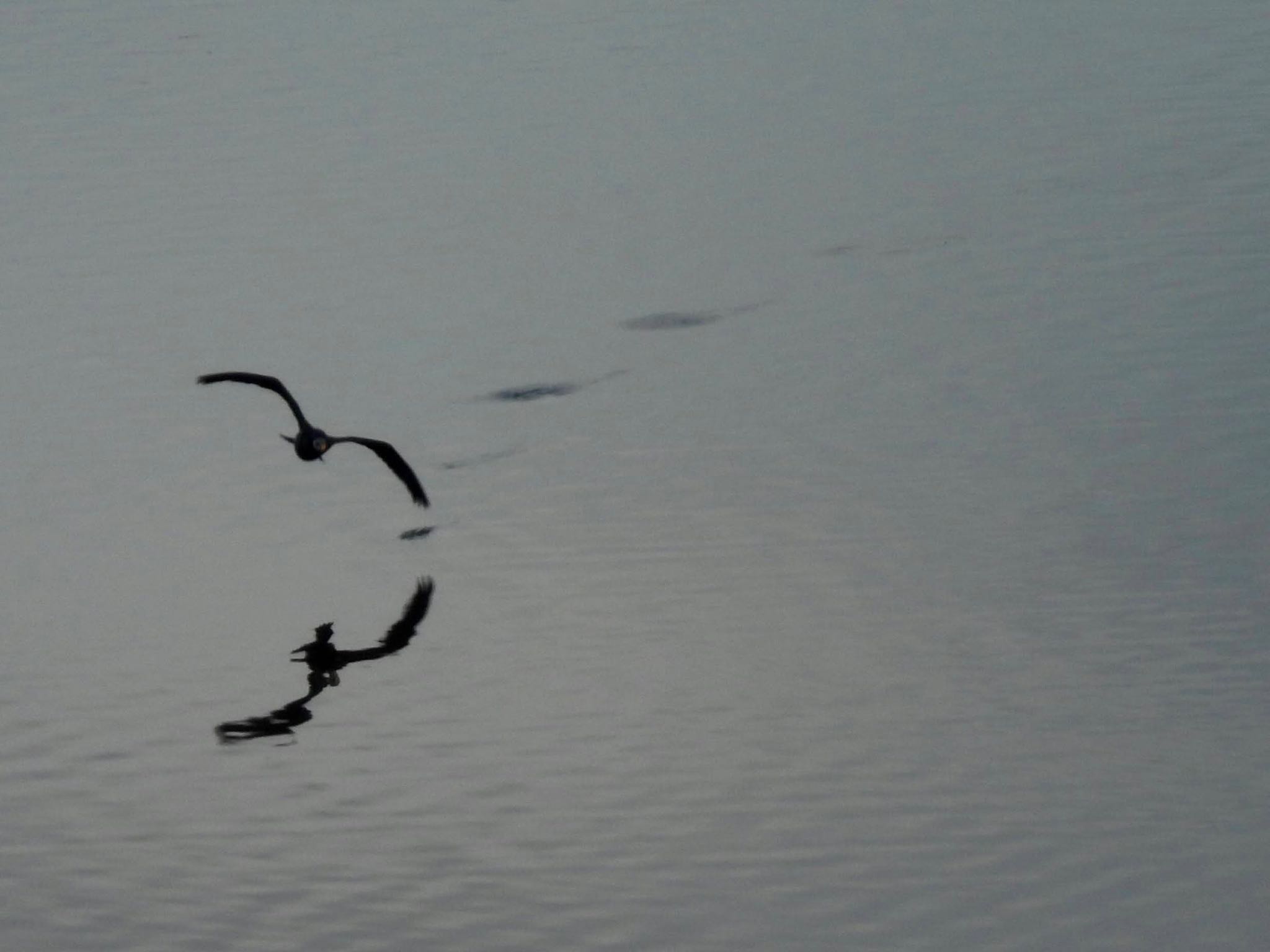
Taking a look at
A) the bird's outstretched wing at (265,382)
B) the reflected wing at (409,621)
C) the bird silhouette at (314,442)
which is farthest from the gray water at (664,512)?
the bird's outstretched wing at (265,382)

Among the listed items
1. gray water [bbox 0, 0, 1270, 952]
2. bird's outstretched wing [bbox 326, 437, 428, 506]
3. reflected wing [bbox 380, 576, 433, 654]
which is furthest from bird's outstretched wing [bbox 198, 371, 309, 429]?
reflected wing [bbox 380, 576, 433, 654]

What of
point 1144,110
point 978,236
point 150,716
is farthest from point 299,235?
point 150,716

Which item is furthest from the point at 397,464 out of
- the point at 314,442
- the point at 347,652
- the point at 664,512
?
the point at 664,512

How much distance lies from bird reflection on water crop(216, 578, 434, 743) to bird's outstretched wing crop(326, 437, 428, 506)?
4.27 feet

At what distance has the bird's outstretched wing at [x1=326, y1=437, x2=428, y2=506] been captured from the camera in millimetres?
25797

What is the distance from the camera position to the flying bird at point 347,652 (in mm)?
24484

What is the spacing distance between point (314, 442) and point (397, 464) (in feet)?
4.00

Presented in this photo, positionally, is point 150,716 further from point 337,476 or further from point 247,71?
point 247,71

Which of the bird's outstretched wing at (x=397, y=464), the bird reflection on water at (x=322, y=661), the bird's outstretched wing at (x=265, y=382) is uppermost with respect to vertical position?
the bird's outstretched wing at (x=265, y=382)

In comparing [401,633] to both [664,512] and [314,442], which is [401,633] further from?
[664,512]

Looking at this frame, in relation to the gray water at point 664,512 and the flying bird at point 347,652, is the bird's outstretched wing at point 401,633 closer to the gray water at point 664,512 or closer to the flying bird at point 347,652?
the flying bird at point 347,652

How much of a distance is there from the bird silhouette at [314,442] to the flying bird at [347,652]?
178 cm

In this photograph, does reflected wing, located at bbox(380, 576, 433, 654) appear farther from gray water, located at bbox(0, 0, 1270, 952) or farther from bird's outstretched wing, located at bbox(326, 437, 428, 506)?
bird's outstretched wing, located at bbox(326, 437, 428, 506)

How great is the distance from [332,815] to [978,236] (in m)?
21.5
